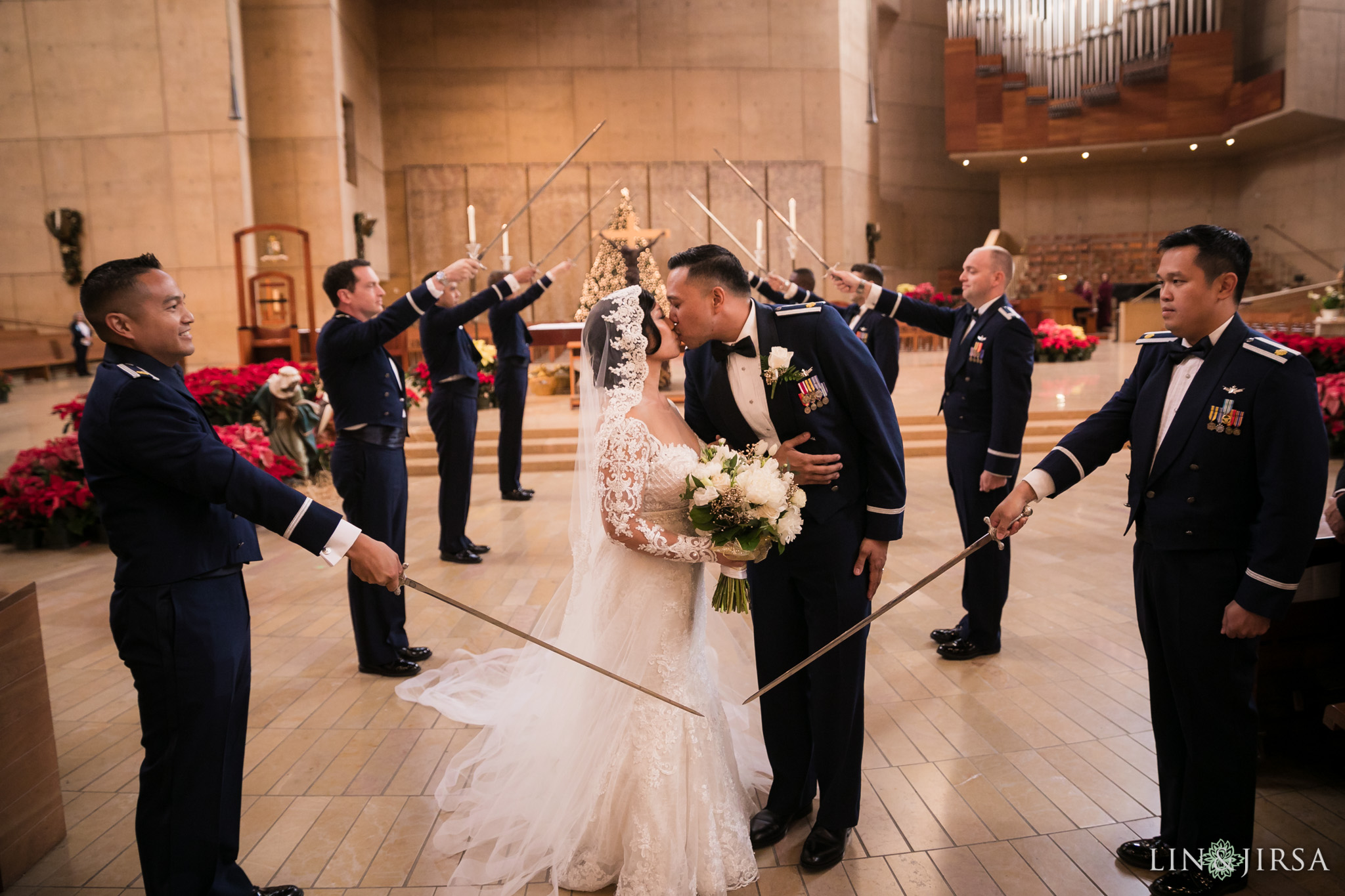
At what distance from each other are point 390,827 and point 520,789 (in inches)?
19.2

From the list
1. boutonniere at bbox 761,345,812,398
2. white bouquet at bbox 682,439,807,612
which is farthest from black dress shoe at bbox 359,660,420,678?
boutonniere at bbox 761,345,812,398

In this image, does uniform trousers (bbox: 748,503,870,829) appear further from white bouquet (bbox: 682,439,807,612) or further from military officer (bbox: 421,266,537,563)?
military officer (bbox: 421,266,537,563)

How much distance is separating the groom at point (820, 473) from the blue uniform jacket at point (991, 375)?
1504mm

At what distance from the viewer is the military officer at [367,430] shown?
4230 millimetres

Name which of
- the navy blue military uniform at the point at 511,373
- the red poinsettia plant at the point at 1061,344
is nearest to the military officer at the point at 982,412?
the navy blue military uniform at the point at 511,373

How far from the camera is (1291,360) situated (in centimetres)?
228

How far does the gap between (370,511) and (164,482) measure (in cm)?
205

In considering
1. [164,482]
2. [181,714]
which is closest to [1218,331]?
[164,482]

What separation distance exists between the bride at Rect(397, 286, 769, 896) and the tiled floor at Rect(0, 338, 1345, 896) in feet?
0.69

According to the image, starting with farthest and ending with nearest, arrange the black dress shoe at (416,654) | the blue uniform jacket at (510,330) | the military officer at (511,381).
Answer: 1. the military officer at (511,381)
2. the blue uniform jacket at (510,330)
3. the black dress shoe at (416,654)

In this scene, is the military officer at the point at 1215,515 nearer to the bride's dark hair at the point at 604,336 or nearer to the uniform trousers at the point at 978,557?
the bride's dark hair at the point at 604,336

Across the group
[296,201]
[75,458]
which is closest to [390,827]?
[75,458]

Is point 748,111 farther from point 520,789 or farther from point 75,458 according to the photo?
point 520,789

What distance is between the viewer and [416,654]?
4438 millimetres
